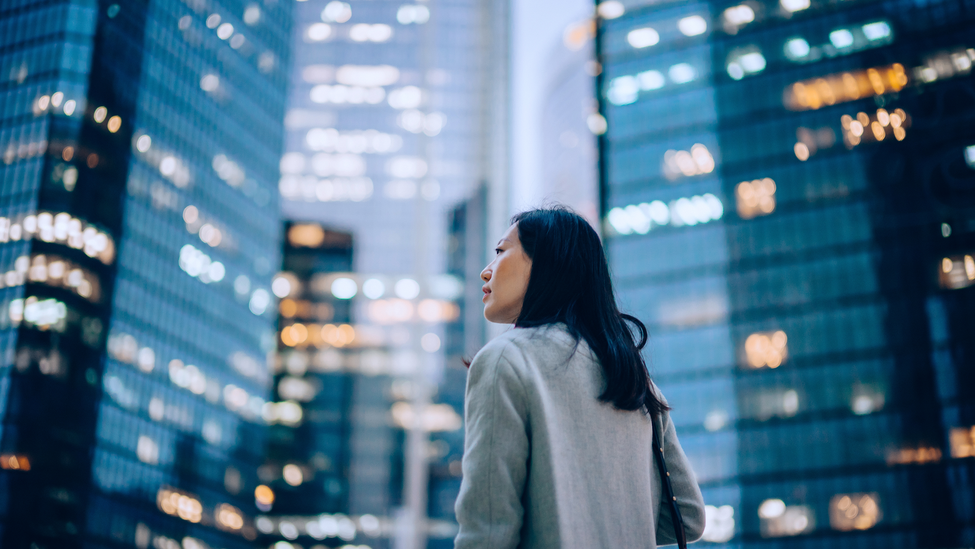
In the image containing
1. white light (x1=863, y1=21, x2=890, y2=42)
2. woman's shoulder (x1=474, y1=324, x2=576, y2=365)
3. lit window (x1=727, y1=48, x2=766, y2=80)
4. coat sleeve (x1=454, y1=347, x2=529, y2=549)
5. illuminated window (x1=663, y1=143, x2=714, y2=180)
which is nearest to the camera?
coat sleeve (x1=454, y1=347, x2=529, y2=549)

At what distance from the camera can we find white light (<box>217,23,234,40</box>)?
92.4 m

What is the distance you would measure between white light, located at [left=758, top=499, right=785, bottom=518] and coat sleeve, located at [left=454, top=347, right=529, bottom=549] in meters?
59.1

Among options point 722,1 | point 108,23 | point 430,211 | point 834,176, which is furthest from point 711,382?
point 430,211

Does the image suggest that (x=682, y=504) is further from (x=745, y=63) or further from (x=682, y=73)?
(x=682, y=73)

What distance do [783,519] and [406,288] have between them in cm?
7095

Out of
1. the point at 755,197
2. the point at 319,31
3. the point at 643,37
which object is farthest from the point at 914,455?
the point at 319,31

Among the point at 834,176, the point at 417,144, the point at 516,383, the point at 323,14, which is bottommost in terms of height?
the point at 516,383

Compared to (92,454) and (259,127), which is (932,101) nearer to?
(92,454)

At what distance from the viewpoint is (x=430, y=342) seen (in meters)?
119

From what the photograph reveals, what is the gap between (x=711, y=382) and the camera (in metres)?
62.3

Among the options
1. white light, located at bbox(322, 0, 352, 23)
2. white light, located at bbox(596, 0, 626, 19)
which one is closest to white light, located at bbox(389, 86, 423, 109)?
white light, located at bbox(322, 0, 352, 23)

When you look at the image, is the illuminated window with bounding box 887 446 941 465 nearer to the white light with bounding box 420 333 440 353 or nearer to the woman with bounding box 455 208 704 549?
the woman with bounding box 455 208 704 549

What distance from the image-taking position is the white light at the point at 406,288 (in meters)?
118

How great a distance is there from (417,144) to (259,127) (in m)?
28.7
